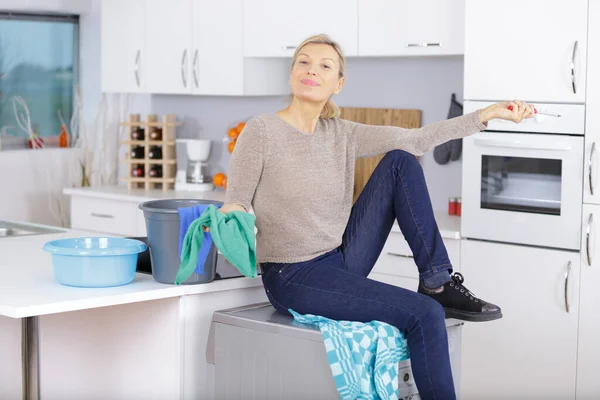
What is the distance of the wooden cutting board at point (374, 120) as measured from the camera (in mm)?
4512

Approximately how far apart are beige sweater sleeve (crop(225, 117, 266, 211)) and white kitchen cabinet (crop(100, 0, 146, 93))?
2399 millimetres

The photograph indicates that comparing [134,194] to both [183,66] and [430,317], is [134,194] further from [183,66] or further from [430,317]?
[430,317]

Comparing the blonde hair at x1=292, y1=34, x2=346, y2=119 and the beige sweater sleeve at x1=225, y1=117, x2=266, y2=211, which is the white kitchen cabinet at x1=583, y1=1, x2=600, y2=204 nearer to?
the blonde hair at x1=292, y1=34, x2=346, y2=119

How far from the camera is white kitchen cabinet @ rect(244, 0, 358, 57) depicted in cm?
428

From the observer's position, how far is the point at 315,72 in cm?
287

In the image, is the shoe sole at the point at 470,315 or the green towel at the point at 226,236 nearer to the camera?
the green towel at the point at 226,236

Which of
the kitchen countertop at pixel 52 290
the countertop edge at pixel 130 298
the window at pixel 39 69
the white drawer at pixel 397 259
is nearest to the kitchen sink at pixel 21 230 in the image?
the kitchen countertop at pixel 52 290

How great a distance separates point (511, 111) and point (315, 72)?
57 centimetres

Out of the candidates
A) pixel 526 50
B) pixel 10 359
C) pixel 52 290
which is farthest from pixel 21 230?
pixel 526 50

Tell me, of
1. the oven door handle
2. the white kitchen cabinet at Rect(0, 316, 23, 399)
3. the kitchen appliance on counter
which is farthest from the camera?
the kitchen appliance on counter

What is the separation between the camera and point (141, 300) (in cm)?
267

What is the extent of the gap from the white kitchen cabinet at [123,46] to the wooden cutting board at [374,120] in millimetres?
1147

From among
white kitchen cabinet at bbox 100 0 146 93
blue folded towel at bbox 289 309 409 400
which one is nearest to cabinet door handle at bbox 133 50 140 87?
white kitchen cabinet at bbox 100 0 146 93

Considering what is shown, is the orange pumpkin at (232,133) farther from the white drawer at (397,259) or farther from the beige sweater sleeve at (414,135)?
the beige sweater sleeve at (414,135)
